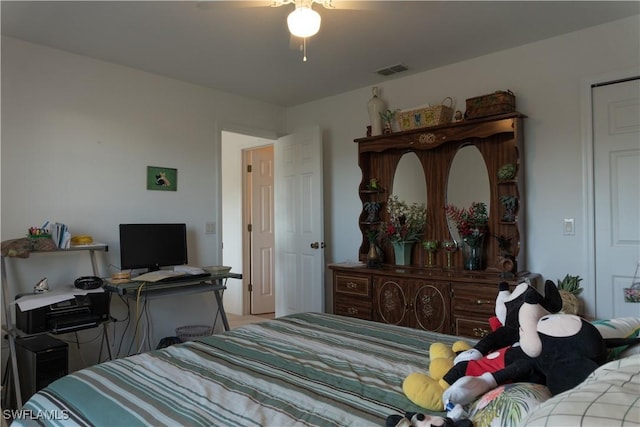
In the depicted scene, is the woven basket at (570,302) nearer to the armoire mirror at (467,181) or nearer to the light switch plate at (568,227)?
the light switch plate at (568,227)

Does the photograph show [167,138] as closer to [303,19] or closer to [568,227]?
[303,19]

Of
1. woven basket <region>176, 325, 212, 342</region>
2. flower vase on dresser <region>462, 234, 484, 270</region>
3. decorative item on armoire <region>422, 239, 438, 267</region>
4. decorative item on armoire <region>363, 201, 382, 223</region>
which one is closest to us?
flower vase on dresser <region>462, 234, 484, 270</region>

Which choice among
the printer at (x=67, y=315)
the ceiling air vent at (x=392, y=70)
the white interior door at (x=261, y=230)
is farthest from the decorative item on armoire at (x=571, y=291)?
the white interior door at (x=261, y=230)

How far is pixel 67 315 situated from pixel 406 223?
104 inches

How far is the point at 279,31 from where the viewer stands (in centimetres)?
279

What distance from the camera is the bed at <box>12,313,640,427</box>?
38.1 inches

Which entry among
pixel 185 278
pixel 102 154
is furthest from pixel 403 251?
pixel 102 154

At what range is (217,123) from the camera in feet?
13.4

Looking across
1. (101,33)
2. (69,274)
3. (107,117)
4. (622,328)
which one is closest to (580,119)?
(622,328)

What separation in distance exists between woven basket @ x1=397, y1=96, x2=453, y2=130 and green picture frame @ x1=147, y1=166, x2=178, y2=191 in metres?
2.11

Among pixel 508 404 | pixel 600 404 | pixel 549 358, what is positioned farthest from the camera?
pixel 549 358

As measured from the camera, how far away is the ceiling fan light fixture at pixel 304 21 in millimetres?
1903

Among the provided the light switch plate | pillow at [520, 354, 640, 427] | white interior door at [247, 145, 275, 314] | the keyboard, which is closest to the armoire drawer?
the keyboard

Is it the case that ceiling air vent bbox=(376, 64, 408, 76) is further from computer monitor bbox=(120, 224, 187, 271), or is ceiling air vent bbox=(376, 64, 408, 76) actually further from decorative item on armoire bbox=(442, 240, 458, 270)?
computer monitor bbox=(120, 224, 187, 271)
